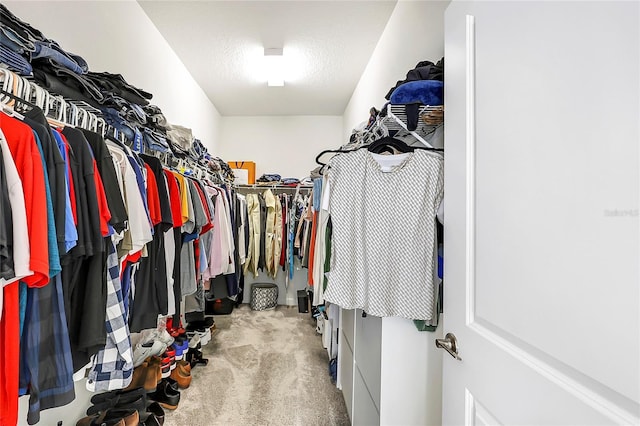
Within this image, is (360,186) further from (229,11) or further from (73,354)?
(229,11)

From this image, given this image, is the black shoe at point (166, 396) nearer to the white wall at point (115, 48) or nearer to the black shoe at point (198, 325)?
the white wall at point (115, 48)

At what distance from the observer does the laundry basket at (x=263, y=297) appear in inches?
151

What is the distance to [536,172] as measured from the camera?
60 centimetres

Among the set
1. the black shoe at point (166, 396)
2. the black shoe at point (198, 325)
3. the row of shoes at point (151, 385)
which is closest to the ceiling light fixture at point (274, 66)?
the row of shoes at point (151, 385)

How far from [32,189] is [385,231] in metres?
1.02

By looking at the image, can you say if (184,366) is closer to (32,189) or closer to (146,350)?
(146,350)

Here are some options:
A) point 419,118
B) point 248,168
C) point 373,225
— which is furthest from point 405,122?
point 248,168

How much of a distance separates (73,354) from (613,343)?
50.0 inches

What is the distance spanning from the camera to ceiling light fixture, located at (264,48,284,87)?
2.67 meters

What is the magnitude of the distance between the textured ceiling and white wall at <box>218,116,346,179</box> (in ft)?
2.00

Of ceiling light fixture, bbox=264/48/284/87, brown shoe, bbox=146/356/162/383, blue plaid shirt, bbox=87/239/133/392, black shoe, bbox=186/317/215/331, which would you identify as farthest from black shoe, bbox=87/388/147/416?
ceiling light fixture, bbox=264/48/284/87

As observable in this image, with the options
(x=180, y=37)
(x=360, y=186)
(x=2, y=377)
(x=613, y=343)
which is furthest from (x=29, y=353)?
(x=180, y=37)

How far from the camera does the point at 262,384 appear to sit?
2.11 m

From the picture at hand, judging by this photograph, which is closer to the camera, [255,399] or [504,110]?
[504,110]
